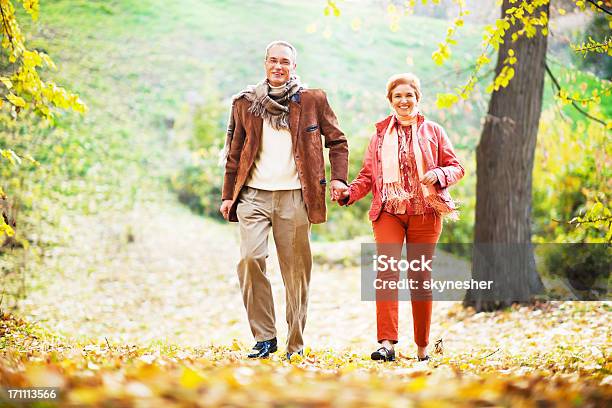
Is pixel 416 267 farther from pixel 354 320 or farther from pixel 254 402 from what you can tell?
pixel 354 320

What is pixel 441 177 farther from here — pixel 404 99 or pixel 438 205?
pixel 404 99

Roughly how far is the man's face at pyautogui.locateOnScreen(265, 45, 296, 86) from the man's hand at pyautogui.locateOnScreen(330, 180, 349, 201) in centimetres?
68

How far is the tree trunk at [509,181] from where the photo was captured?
659 centimetres

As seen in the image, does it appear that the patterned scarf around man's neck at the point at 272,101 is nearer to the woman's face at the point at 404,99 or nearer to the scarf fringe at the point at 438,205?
the woman's face at the point at 404,99

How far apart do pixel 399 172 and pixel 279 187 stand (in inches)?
27.9

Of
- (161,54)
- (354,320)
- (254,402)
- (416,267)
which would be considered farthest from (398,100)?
(161,54)

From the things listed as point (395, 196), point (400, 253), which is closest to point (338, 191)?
point (395, 196)

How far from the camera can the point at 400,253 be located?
400cm

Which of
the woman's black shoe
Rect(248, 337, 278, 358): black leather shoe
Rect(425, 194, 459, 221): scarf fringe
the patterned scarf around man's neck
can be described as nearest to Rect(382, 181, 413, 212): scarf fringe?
Rect(425, 194, 459, 221): scarf fringe

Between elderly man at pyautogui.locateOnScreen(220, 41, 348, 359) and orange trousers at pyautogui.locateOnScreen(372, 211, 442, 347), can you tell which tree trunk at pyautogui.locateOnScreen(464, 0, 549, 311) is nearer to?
orange trousers at pyautogui.locateOnScreen(372, 211, 442, 347)

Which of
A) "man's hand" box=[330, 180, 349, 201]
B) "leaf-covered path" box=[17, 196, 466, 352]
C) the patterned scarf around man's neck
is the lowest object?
"leaf-covered path" box=[17, 196, 466, 352]

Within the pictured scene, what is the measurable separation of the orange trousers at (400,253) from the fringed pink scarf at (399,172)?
8 centimetres

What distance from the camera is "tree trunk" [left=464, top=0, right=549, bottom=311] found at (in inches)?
259

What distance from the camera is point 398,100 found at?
4.08m
